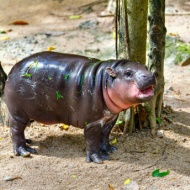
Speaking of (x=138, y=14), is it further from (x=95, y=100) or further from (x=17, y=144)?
(x=17, y=144)

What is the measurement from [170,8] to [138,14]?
5.24 meters

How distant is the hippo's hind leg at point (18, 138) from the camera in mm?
4711

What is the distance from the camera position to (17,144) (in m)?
4.76

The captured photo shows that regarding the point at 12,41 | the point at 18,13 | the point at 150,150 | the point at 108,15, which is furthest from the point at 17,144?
the point at 18,13

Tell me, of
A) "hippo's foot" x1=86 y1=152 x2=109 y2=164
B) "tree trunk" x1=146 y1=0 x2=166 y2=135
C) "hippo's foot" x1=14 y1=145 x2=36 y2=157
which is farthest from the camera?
"tree trunk" x1=146 y1=0 x2=166 y2=135

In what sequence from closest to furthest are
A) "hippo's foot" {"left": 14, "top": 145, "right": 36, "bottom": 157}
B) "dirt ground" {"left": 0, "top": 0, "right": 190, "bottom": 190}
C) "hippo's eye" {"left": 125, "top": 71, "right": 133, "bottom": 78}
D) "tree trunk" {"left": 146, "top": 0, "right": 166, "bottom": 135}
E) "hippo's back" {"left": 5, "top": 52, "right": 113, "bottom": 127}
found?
1. "hippo's eye" {"left": 125, "top": 71, "right": 133, "bottom": 78}
2. "dirt ground" {"left": 0, "top": 0, "right": 190, "bottom": 190}
3. "hippo's back" {"left": 5, "top": 52, "right": 113, "bottom": 127}
4. "hippo's foot" {"left": 14, "top": 145, "right": 36, "bottom": 157}
5. "tree trunk" {"left": 146, "top": 0, "right": 166, "bottom": 135}

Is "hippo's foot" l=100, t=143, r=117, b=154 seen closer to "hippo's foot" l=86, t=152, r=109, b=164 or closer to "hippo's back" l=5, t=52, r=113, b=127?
"hippo's foot" l=86, t=152, r=109, b=164

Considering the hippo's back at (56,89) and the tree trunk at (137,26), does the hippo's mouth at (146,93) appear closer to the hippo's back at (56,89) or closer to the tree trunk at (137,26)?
the hippo's back at (56,89)

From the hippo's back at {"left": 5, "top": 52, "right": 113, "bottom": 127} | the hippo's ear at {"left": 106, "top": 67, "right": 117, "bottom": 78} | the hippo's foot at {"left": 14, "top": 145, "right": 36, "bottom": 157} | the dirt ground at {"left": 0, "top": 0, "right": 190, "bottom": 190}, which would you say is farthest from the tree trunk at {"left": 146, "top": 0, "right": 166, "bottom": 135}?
the hippo's foot at {"left": 14, "top": 145, "right": 36, "bottom": 157}

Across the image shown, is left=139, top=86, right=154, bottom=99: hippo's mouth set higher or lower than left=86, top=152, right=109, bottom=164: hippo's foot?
higher

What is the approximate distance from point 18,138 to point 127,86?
4.37 feet

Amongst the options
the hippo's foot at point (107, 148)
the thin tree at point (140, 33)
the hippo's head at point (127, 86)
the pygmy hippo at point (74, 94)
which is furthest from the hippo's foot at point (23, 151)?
the thin tree at point (140, 33)

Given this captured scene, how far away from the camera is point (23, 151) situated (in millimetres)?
4723

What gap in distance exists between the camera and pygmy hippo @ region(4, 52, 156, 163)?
4.23 m
